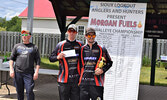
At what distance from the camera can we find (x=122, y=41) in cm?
643

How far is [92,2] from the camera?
22.6 feet

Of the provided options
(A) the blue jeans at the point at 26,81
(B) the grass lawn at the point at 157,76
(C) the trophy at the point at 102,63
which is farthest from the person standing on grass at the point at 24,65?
(B) the grass lawn at the point at 157,76

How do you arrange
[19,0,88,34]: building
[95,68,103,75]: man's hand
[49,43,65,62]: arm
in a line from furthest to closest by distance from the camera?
[19,0,88,34]: building < [49,43,65,62]: arm < [95,68,103,75]: man's hand

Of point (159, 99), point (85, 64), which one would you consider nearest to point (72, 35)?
point (85, 64)

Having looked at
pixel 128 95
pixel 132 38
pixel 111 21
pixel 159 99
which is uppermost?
pixel 111 21

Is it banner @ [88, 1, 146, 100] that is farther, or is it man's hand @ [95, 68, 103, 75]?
banner @ [88, 1, 146, 100]

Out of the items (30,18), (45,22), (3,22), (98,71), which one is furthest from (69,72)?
(3,22)

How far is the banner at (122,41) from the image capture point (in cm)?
625

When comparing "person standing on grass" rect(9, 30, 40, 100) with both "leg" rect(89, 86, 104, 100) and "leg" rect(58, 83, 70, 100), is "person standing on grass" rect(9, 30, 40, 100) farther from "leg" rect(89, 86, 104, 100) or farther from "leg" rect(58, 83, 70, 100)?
"leg" rect(89, 86, 104, 100)

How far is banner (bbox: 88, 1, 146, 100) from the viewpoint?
6254 mm

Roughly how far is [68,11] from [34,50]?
4567 millimetres

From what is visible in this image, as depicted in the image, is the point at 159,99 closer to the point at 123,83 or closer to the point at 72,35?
the point at 123,83

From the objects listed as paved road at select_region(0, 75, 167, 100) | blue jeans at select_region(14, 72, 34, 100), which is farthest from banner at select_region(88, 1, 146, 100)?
paved road at select_region(0, 75, 167, 100)

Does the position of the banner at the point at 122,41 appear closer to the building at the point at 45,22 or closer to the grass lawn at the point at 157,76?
the grass lawn at the point at 157,76
